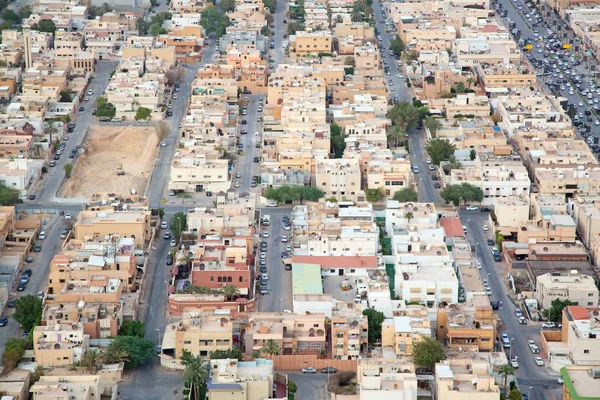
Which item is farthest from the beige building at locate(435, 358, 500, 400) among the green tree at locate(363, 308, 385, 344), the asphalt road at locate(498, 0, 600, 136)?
the asphalt road at locate(498, 0, 600, 136)

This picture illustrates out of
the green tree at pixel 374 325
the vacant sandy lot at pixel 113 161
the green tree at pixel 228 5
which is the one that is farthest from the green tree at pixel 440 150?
the green tree at pixel 228 5

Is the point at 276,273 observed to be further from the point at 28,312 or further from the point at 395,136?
the point at 395,136

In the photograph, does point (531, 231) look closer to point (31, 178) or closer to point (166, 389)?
point (166, 389)

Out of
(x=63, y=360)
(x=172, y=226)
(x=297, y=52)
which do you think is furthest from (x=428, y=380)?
(x=297, y=52)

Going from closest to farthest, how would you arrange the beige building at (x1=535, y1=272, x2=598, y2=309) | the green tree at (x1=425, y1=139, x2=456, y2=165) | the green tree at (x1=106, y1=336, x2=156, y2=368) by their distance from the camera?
the green tree at (x1=106, y1=336, x2=156, y2=368) → the beige building at (x1=535, y1=272, x2=598, y2=309) → the green tree at (x1=425, y1=139, x2=456, y2=165)

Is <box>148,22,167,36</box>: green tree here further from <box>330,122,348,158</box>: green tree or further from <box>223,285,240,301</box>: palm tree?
<box>223,285,240,301</box>: palm tree
